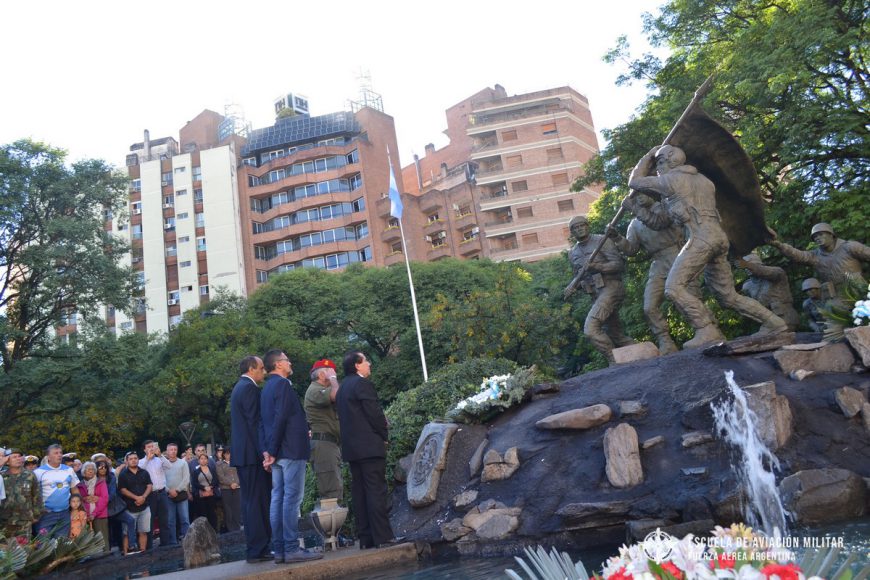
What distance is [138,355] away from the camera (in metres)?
31.1

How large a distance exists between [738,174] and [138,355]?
25950 millimetres

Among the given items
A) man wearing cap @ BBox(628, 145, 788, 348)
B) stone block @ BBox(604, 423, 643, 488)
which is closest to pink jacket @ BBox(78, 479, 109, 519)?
stone block @ BBox(604, 423, 643, 488)

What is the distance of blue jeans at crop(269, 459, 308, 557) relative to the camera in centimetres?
761

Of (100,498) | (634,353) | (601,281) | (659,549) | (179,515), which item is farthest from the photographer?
(179,515)

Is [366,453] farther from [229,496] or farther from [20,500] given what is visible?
[229,496]

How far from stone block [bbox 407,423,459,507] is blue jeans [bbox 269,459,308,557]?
244 cm

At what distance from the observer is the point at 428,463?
10266 millimetres

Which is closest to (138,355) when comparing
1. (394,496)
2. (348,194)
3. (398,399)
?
(398,399)

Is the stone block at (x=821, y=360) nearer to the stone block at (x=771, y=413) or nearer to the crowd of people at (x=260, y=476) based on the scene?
the stone block at (x=771, y=413)

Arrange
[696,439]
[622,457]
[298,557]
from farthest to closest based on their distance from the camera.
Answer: [622,457], [696,439], [298,557]

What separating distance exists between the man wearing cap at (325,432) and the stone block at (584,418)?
2752mm

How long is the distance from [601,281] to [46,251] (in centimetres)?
2426

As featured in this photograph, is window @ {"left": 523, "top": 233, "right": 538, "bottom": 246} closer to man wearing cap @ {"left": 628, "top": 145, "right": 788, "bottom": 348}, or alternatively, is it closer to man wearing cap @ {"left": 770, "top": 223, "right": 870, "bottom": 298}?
man wearing cap @ {"left": 770, "top": 223, "right": 870, "bottom": 298}

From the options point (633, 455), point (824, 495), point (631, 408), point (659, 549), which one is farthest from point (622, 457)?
point (659, 549)
